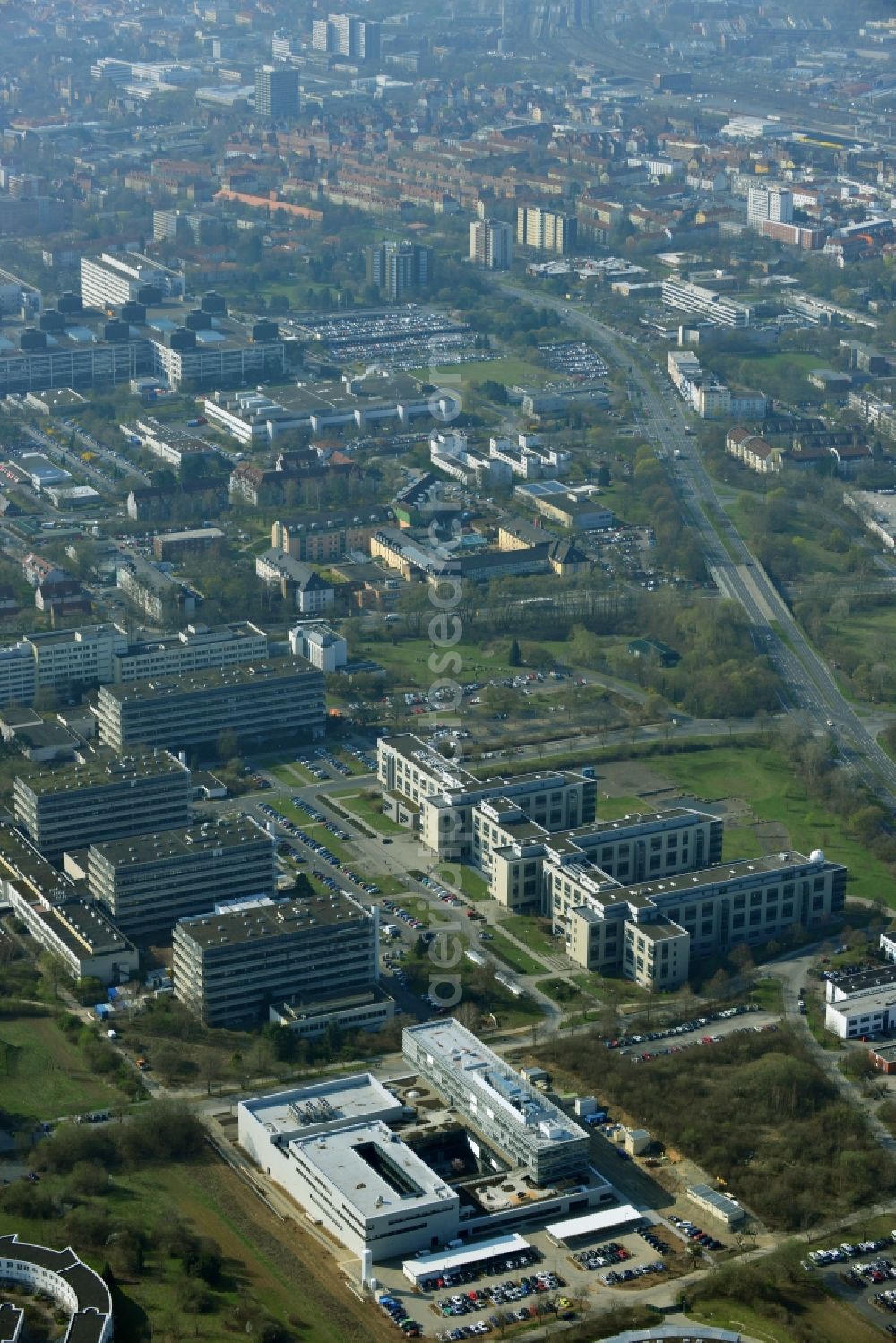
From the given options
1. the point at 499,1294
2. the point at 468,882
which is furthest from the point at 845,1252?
the point at 468,882

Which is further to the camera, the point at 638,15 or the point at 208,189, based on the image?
the point at 638,15

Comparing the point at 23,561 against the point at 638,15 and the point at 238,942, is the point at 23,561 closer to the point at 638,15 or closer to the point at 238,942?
the point at 238,942

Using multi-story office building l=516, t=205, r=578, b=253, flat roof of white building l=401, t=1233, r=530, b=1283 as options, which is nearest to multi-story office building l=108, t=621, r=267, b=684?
flat roof of white building l=401, t=1233, r=530, b=1283

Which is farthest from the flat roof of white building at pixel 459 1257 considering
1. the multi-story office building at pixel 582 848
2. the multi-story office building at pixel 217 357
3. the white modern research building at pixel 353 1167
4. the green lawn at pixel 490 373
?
the multi-story office building at pixel 217 357

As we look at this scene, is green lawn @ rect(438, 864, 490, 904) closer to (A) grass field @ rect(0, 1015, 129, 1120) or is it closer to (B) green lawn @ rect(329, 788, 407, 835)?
(B) green lawn @ rect(329, 788, 407, 835)

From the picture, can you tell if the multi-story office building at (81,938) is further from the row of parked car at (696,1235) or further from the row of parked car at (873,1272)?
the row of parked car at (873,1272)

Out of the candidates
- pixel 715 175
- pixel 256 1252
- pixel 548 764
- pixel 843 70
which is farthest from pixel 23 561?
pixel 843 70
